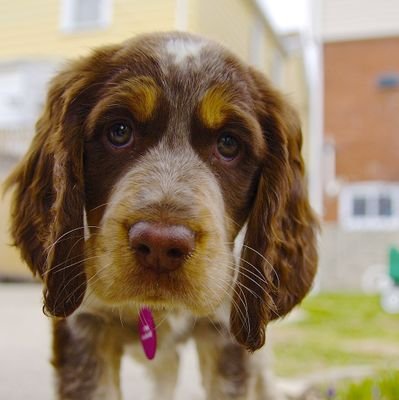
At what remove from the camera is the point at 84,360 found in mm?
2547

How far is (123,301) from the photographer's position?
7.20 ft

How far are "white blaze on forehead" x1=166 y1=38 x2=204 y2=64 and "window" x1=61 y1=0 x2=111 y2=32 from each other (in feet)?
28.7

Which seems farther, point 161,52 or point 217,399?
point 217,399

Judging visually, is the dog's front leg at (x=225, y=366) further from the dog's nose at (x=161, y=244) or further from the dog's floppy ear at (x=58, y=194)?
the dog's nose at (x=161, y=244)

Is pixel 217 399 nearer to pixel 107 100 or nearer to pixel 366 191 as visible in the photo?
pixel 107 100

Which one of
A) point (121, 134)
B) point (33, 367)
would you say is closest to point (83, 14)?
point (33, 367)

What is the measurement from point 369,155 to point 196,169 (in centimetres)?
1117

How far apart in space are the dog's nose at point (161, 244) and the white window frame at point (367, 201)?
1082 cm

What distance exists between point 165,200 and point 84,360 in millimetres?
854

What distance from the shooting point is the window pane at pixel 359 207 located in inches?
500

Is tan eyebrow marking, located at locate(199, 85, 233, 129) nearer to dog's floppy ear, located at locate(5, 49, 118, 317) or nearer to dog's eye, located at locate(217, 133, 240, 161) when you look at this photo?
dog's eye, located at locate(217, 133, 240, 161)

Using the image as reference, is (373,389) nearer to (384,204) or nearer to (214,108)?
(214,108)

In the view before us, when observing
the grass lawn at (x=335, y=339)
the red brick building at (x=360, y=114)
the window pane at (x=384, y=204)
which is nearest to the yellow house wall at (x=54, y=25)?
the red brick building at (x=360, y=114)

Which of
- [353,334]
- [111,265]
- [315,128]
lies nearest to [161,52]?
[111,265]
